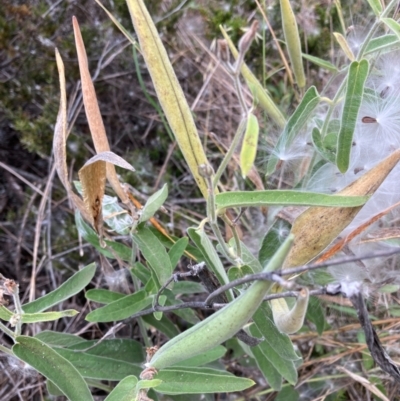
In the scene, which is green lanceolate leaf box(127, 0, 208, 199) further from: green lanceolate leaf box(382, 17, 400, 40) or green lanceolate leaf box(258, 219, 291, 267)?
green lanceolate leaf box(382, 17, 400, 40)

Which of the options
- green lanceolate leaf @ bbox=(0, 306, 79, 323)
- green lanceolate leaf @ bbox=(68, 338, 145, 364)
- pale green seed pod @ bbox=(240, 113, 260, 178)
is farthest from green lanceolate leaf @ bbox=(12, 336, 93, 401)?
pale green seed pod @ bbox=(240, 113, 260, 178)

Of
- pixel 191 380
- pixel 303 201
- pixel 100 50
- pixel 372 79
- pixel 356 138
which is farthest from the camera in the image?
pixel 100 50

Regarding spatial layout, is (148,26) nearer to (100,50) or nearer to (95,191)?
(95,191)

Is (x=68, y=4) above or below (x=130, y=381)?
above

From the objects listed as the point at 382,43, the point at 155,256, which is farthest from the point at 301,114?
the point at 155,256

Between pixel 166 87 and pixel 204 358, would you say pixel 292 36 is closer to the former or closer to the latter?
pixel 166 87

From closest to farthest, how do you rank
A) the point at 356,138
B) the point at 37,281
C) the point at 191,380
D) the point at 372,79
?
the point at 191,380 → the point at 356,138 → the point at 372,79 → the point at 37,281


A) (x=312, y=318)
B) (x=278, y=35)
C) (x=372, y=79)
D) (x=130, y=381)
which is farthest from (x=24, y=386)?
(x=278, y=35)

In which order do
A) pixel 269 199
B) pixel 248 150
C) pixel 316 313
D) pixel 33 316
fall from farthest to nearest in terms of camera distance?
pixel 316 313
pixel 33 316
pixel 269 199
pixel 248 150
